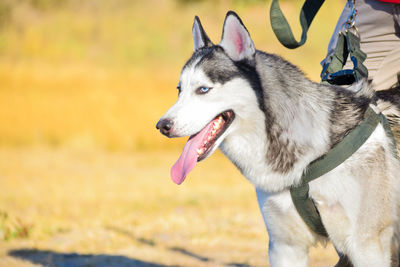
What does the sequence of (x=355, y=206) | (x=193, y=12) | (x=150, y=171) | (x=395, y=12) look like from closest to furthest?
(x=355, y=206)
(x=395, y=12)
(x=150, y=171)
(x=193, y=12)

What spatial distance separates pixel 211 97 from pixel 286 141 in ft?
1.50

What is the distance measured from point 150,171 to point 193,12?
38.2ft

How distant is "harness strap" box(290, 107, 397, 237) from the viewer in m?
2.76

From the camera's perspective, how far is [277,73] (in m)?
2.99

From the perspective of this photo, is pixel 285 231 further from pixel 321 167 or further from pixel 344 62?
pixel 344 62

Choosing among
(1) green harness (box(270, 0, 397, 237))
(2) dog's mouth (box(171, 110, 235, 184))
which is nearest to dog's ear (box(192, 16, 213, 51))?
(1) green harness (box(270, 0, 397, 237))

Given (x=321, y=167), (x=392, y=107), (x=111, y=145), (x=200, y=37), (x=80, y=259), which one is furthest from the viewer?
(x=111, y=145)

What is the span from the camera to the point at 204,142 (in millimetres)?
2848

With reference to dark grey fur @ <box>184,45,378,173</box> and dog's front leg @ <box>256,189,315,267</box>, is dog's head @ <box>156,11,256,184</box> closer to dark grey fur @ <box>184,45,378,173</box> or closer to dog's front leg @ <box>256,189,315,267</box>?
dark grey fur @ <box>184,45,378,173</box>

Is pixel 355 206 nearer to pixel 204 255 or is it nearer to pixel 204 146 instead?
pixel 204 146

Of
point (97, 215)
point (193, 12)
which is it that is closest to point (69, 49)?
point (193, 12)

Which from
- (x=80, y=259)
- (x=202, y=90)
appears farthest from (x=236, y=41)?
(x=80, y=259)

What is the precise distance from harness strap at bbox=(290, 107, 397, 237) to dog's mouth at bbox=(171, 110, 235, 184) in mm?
477

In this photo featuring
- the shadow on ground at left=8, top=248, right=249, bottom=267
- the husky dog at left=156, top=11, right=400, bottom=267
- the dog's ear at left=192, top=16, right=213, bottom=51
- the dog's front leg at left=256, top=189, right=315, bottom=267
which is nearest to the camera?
the husky dog at left=156, top=11, right=400, bottom=267
